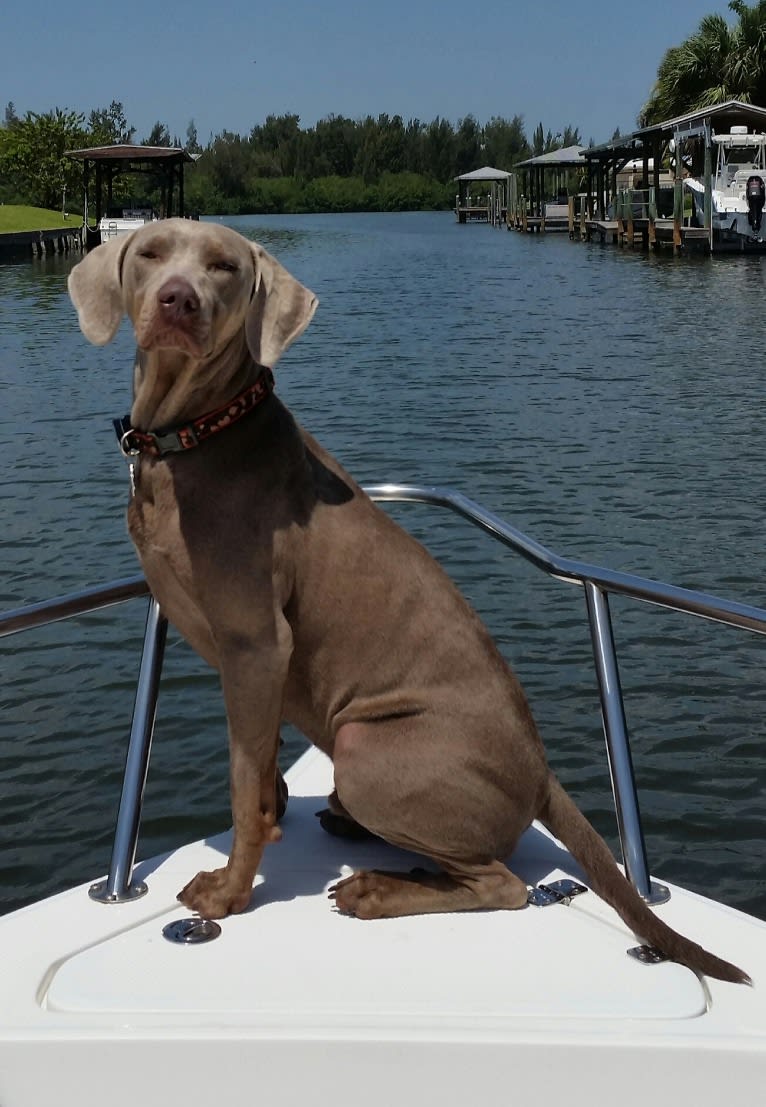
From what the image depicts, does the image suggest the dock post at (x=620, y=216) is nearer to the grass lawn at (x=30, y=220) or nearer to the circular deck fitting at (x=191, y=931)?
the grass lawn at (x=30, y=220)

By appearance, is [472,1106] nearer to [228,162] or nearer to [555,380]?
[555,380]

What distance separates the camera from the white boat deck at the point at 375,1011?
229 cm

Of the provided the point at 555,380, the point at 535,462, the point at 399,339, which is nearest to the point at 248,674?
the point at 535,462

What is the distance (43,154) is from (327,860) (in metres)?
89.9

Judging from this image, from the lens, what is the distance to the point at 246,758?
2.90 meters

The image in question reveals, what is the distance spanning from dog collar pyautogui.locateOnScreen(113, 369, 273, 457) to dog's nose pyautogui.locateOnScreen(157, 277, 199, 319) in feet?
0.88

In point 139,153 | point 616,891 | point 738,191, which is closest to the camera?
point 616,891

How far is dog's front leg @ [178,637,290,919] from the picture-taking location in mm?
2873

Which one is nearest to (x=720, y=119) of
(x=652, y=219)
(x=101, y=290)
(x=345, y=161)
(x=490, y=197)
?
(x=652, y=219)

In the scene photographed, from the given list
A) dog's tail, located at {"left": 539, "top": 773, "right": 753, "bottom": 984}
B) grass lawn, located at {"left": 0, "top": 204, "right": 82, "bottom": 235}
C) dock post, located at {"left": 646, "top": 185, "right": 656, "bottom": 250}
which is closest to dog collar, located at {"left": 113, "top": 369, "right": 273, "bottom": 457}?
dog's tail, located at {"left": 539, "top": 773, "right": 753, "bottom": 984}

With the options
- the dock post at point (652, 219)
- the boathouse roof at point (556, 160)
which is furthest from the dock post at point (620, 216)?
the boathouse roof at point (556, 160)

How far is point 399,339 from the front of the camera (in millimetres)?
24672

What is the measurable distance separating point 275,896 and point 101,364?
65.0 feet

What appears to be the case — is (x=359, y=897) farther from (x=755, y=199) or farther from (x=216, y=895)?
(x=755, y=199)
